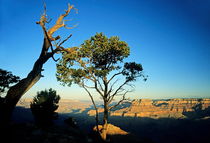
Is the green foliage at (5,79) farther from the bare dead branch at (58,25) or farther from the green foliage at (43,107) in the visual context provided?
the bare dead branch at (58,25)

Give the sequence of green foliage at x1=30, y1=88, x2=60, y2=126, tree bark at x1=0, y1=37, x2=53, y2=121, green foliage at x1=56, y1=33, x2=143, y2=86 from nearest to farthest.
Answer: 1. tree bark at x1=0, y1=37, x2=53, y2=121
2. green foliage at x1=56, y1=33, x2=143, y2=86
3. green foliage at x1=30, y1=88, x2=60, y2=126

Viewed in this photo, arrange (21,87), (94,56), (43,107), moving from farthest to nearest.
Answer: (43,107)
(94,56)
(21,87)

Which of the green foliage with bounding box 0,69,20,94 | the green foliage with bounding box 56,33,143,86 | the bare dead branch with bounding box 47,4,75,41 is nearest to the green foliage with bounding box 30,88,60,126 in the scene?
the green foliage with bounding box 0,69,20,94

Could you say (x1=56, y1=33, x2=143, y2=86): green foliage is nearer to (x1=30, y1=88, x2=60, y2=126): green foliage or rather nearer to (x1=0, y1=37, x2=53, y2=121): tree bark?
(x1=0, y1=37, x2=53, y2=121): tree bark

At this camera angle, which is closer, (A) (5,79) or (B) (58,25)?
(B) (58,25)

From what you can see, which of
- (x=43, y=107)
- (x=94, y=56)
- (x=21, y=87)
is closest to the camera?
(x=21, y=87)

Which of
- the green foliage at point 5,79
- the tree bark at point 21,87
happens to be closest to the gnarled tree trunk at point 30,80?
the tree bark at point 21,87

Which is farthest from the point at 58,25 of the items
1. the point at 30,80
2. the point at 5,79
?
the point at 5,79

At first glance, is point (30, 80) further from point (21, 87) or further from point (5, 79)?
point (5, 79)

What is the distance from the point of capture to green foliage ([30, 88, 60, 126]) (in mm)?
40312

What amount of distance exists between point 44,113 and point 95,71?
28.7 metres

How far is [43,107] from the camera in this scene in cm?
4119

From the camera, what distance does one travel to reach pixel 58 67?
1988cm

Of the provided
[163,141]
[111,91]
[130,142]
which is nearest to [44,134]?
[111,91]
